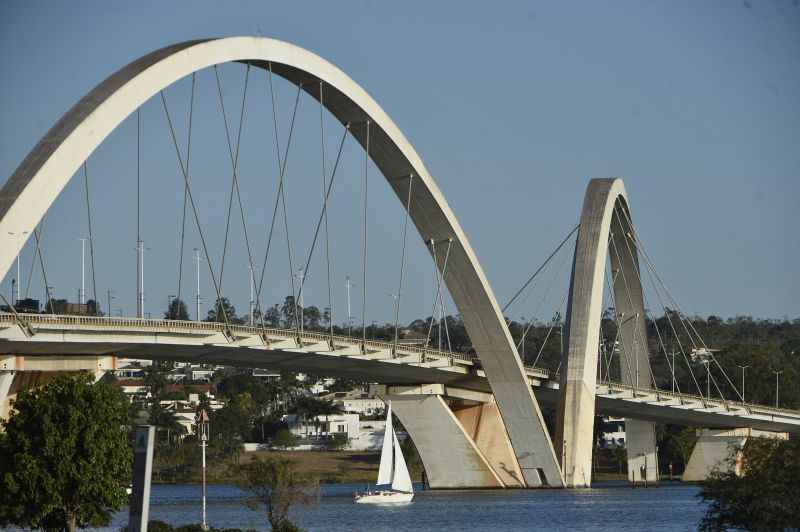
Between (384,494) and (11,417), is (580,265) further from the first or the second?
(11,417)

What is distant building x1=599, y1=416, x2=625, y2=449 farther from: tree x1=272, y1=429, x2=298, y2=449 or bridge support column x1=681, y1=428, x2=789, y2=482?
bridge support column x1=681, y1=428, x2=789, y2=482

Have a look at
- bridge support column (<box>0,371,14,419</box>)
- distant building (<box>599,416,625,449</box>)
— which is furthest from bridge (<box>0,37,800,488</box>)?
distant building (<box>599,416,625,449</box>)

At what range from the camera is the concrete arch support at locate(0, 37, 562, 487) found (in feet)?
155

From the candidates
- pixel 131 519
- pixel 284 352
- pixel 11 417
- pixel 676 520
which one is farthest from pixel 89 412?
pixel 676 520

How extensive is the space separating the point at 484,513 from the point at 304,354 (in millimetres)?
10880

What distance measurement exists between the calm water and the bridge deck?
6081mm

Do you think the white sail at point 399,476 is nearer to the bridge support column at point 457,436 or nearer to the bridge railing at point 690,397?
the bridge support column at point 457,436

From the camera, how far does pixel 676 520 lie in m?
69.4

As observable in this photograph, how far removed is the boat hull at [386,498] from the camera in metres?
85.8

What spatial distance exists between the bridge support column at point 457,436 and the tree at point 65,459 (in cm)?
4153

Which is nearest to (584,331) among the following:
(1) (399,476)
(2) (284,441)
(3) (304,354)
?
(1) (399,476)

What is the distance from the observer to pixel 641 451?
115m

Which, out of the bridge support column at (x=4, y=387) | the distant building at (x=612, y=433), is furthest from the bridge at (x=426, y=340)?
the distant building at (x=612, y=433)

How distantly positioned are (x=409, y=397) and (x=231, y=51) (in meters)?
33.0
